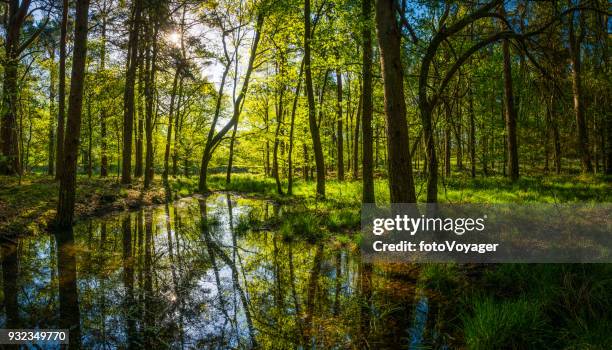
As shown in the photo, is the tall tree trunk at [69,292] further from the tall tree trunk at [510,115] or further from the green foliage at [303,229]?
the tall tree trunk at [510,115]

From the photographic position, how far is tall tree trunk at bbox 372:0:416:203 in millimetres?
5461

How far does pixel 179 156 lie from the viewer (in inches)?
1139

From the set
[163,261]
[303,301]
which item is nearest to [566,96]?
[303,301]

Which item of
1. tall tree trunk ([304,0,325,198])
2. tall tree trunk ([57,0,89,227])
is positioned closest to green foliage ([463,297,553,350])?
tall tree trunk ([57,0,89,227])

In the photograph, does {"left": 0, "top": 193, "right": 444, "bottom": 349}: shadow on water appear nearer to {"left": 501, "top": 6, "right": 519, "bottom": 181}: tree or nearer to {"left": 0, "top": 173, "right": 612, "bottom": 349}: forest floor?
{"left": 0, "top": 173, "right": 612, "bottom": 349}: forest floor

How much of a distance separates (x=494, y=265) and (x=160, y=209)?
1100cm

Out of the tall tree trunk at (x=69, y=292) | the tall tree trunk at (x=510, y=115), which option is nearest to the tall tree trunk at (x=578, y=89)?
the tall tree trunk at (x=510, y=115)

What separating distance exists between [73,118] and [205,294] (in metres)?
6.26

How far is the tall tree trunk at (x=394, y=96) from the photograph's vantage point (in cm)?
546

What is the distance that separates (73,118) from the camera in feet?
26.3

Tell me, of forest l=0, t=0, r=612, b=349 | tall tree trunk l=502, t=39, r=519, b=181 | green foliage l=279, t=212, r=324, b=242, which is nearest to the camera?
forest l=0, t=0, r=612, b=349

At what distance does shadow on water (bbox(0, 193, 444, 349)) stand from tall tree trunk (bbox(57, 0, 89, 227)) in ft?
3.52

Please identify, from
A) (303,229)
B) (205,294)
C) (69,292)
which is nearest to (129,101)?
(303,229)

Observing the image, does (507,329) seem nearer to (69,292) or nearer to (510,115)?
(69,292)
